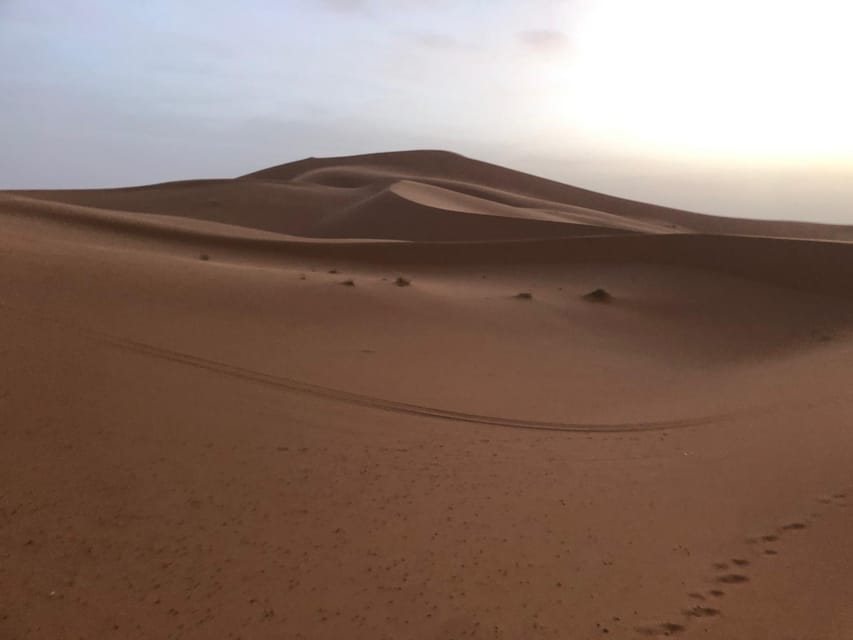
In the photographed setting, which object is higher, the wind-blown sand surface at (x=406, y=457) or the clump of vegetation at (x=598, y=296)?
the clump of vegetation at (x=598, y=296)

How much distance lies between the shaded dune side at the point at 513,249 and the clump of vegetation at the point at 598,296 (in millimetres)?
2926

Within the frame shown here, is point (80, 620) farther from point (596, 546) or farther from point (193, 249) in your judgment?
point (193, 249)

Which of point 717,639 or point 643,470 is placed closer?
point 717,639

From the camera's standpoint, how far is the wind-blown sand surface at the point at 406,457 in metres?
3.83

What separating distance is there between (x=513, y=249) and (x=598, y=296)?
14.0ft

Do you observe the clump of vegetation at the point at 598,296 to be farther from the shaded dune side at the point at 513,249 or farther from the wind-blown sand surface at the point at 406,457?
the shaded dune side at the point at 513,249

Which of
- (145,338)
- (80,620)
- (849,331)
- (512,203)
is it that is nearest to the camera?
(80,620)

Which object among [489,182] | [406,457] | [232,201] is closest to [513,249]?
[406,457]

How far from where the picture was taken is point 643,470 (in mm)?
5961

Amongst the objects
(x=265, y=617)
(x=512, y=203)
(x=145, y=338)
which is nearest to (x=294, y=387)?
(x=145, y=338)

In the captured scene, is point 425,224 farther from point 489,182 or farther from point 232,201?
point 489,182

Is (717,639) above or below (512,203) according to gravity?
below

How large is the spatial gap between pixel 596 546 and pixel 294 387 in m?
3.34

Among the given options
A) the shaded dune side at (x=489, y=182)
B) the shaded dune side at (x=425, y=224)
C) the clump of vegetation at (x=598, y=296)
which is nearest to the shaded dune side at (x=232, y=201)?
the shaded dune side at (x=425, y=224)
